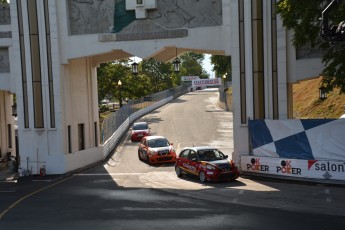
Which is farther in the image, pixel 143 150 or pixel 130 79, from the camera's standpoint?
pixel 130 79

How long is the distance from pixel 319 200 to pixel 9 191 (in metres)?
13.2

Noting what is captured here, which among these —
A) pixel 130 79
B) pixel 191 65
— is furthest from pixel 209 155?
pixel 191 65

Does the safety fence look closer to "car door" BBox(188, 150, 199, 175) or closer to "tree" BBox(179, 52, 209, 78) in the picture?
"car door" BBox(188, 150, 199, 175)

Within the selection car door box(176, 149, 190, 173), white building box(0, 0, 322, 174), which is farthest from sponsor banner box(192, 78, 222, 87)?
car door box(176, 149, 190, 173)

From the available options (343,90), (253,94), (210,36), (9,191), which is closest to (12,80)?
(9,191)

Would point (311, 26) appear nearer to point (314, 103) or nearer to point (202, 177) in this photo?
point (202, 177)

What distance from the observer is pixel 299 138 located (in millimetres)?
21016

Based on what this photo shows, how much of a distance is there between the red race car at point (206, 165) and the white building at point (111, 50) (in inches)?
77.2

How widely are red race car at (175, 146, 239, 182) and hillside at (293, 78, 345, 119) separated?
15.9m

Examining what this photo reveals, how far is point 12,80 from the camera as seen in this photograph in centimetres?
2634

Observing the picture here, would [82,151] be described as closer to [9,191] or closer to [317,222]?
[9,191]

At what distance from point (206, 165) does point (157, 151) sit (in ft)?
24.7

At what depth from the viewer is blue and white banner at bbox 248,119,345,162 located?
19922mm

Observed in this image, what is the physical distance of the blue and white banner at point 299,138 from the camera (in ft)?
65.4
